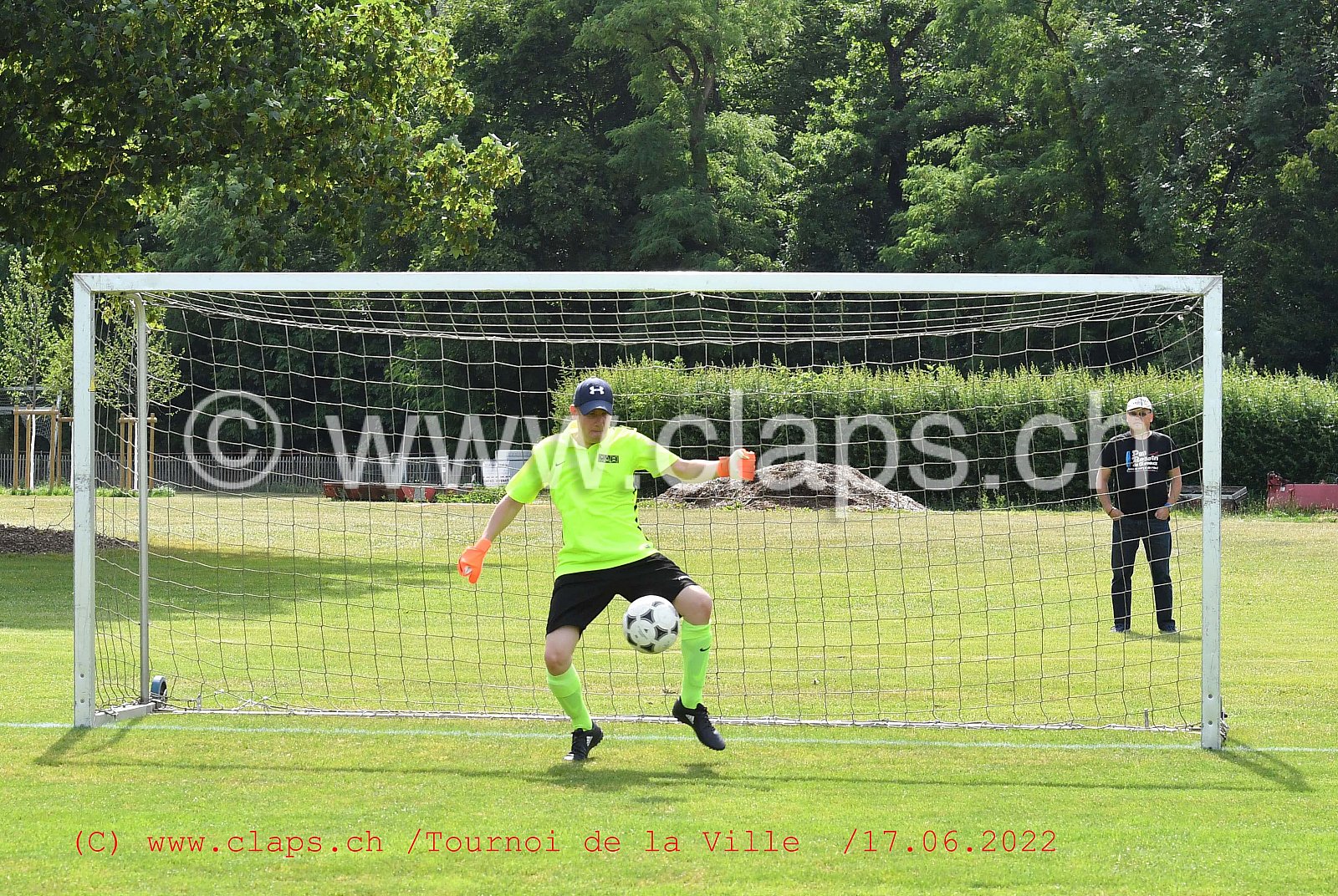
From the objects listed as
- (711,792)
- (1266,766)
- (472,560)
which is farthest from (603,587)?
(1266,766)

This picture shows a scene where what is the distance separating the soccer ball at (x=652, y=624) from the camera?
7.12 m

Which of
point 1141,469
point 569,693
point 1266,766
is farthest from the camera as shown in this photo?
point 1141,469

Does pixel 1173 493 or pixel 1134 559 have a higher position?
pixel 1173 493

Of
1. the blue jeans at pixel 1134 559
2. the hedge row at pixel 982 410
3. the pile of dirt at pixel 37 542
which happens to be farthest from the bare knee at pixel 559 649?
the hedge row at pixel 982 410

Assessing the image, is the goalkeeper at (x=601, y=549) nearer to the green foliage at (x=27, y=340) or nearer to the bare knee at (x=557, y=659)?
the bare knee at (x=557, y=659)

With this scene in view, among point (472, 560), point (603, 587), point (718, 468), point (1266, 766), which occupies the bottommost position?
point (1266, 766)

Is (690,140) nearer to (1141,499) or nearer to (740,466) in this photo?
(1141,499)

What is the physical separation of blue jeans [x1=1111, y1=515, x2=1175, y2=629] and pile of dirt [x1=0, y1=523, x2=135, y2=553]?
1324 cm

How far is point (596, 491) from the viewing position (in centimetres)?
715

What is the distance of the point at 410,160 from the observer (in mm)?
21469

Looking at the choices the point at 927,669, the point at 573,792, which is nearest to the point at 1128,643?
the point at 927,669

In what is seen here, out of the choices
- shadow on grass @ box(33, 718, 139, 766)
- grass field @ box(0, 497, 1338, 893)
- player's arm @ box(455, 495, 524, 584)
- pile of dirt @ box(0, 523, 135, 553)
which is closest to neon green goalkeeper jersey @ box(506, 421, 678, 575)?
player's arm @ box(455, 495, 524, 584)

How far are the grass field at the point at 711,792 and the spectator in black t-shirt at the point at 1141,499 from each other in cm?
49

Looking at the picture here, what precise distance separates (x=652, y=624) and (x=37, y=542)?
611 inches
